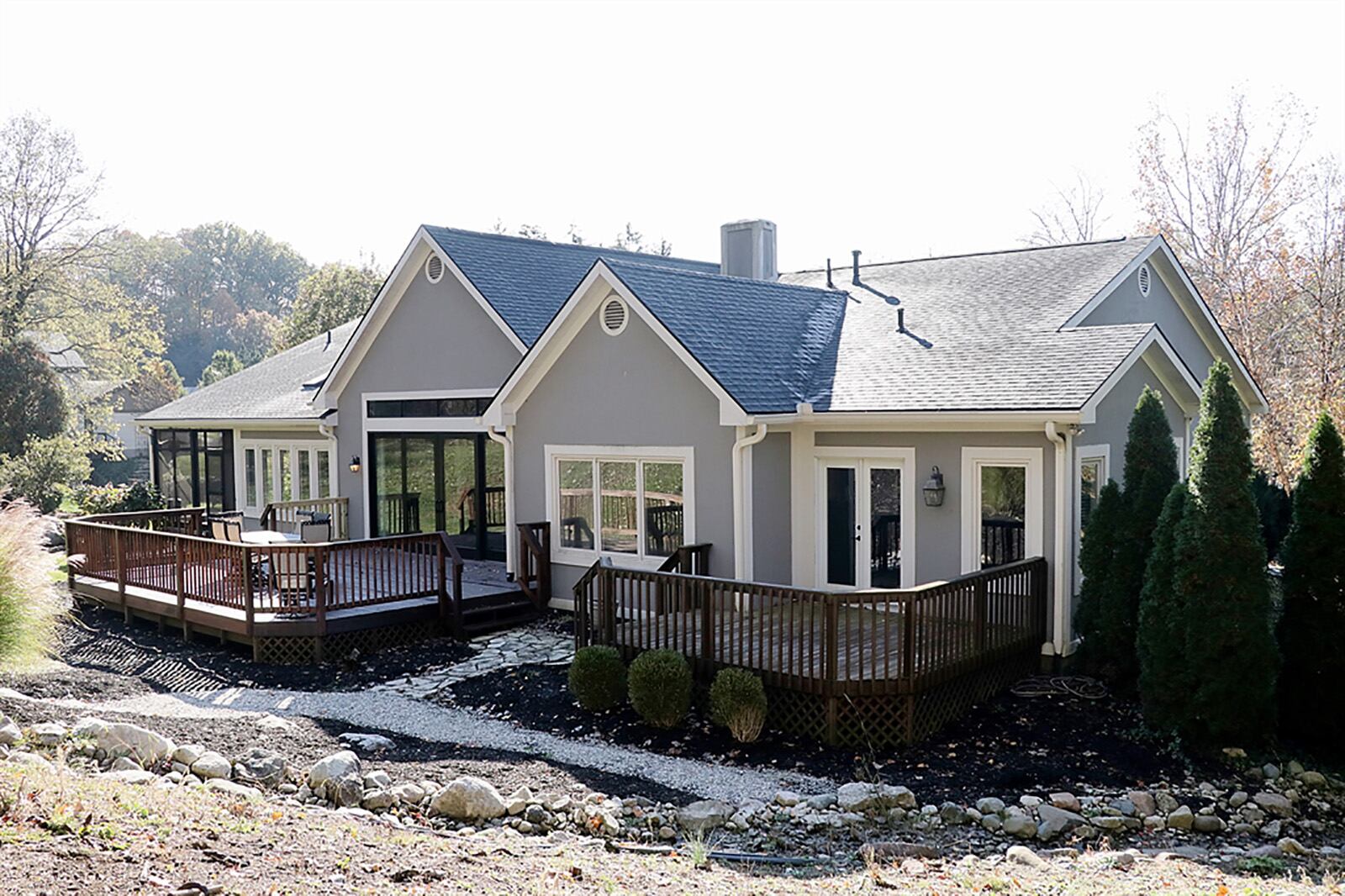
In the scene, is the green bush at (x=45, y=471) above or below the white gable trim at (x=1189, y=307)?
below

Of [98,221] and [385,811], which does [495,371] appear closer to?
[385,811]

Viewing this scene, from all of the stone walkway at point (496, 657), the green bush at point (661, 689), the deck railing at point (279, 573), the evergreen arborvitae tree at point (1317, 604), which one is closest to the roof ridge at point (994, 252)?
the evergreen arborvitae tree at point (1317, 604)

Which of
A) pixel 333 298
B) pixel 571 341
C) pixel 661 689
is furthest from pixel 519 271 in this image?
pixel 333 298

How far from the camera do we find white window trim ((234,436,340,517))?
19.2m

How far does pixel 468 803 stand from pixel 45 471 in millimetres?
23913

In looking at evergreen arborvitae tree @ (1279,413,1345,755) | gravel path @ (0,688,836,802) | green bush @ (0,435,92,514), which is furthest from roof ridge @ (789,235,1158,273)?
green bush @ (0,435,92,514)

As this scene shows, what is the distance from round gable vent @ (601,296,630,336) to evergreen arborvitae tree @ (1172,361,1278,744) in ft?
22.4

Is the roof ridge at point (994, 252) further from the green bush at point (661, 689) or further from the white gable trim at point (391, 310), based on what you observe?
the green bush at point (661, 689)

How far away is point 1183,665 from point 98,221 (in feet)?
102

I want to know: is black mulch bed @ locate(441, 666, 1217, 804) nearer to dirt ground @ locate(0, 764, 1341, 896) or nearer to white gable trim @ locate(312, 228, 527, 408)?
dirt ground @ locate(0, 764, 1341, 896)

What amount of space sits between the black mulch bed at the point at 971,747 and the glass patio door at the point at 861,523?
7.78 feet

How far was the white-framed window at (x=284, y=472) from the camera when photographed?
19.8 meters

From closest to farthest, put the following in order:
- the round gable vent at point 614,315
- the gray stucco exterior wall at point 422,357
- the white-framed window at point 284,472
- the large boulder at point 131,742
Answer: the large boulder at point 131,742
the round gable vent at point 614,315
the gray stucco exterior wall at point 422,357
the white-framed window at point 284,472

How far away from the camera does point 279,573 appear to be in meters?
12.9
